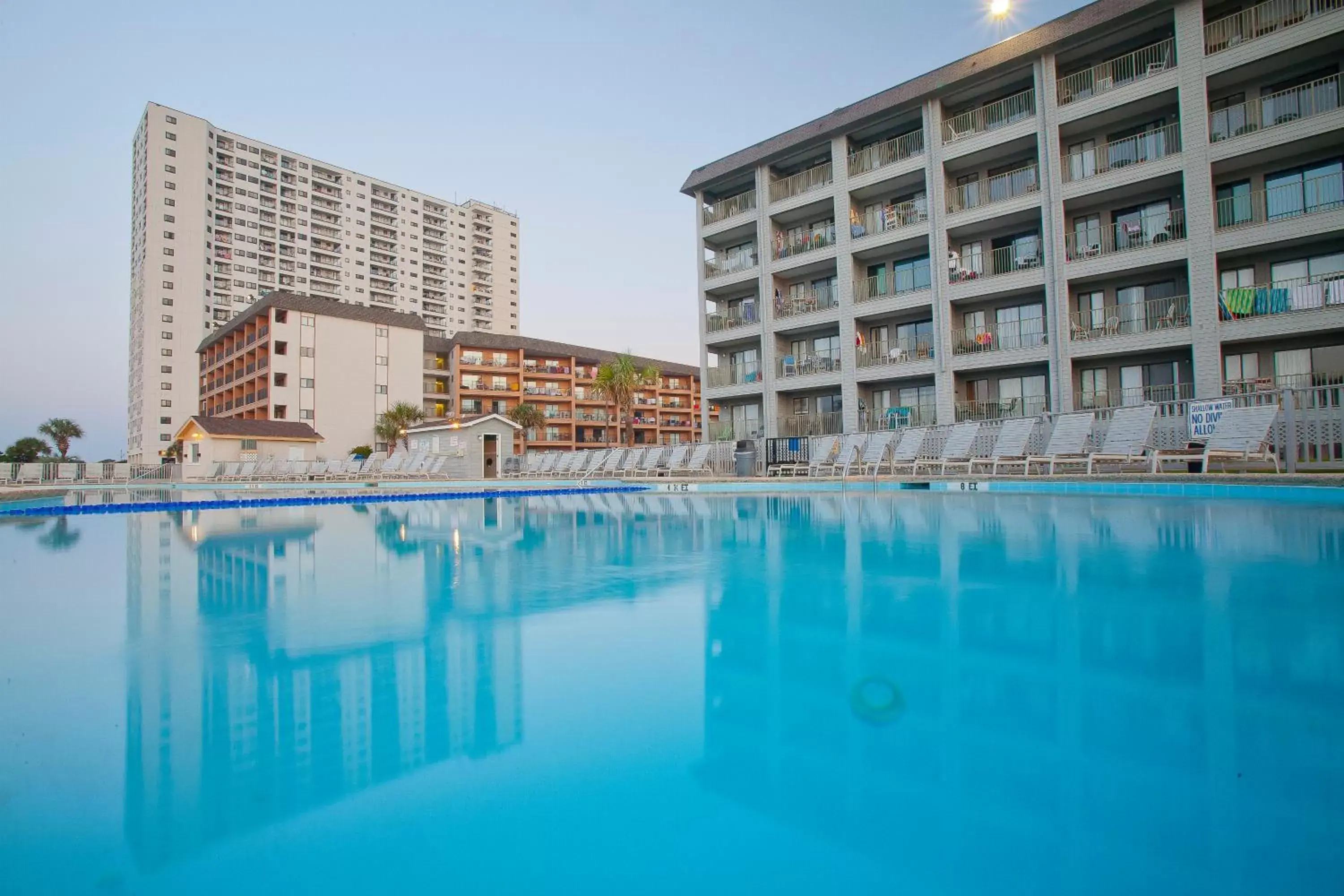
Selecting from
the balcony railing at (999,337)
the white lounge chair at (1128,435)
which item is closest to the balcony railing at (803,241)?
the balcony railing at (999,337)

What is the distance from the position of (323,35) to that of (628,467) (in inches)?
977

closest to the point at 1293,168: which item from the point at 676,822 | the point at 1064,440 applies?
the point at 1064,440

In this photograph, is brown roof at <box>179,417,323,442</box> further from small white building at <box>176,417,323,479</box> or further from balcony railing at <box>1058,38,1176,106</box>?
balcony railing at <box>1058,38,1176,106</box>

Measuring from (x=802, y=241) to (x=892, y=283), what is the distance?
420 cm

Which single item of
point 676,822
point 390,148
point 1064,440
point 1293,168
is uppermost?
point 390,148

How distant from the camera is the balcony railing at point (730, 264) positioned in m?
27.2

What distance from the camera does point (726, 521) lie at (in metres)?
7.71

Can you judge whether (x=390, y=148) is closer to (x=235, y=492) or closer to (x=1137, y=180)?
(x=235, y=492)

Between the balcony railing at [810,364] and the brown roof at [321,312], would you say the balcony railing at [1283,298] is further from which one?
the brown roof at [321,312]

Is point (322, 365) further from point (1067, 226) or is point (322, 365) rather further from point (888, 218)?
point (1067, 226)

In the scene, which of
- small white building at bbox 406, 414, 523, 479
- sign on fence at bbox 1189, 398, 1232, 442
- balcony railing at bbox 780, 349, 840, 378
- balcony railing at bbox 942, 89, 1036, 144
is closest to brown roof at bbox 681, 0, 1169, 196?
balcony railing at bbox 942, 89, 1036, 144

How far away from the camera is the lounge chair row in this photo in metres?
20.5

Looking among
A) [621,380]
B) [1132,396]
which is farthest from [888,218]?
[621,380]

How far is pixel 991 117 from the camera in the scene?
21.4m
